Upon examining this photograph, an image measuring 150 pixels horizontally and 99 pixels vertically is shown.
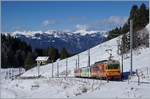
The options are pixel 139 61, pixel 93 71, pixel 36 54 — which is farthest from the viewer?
pixel 36 54

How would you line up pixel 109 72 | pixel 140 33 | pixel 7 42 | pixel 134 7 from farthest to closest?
pixel 7 42, pixel 134 7, pixel 140 33, pixel 109 72

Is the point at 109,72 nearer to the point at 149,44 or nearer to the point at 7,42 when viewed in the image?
the point at 149,44

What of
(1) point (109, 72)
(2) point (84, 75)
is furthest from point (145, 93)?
(2) point (84, 75)

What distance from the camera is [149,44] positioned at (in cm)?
9475

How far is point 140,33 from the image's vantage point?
348 feet

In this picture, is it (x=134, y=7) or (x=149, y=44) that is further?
(x=134, y=7)

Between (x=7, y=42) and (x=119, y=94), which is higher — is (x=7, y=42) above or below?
above

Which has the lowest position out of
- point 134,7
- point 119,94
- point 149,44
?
point 119,94

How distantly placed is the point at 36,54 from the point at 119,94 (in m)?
148

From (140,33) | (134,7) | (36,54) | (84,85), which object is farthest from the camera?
(36,54)

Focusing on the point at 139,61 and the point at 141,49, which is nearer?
the point at 139,61

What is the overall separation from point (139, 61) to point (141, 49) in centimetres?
2101

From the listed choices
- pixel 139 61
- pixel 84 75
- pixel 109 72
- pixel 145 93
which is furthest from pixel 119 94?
pixel 139 61

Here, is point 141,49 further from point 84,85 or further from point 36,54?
point 36,54
